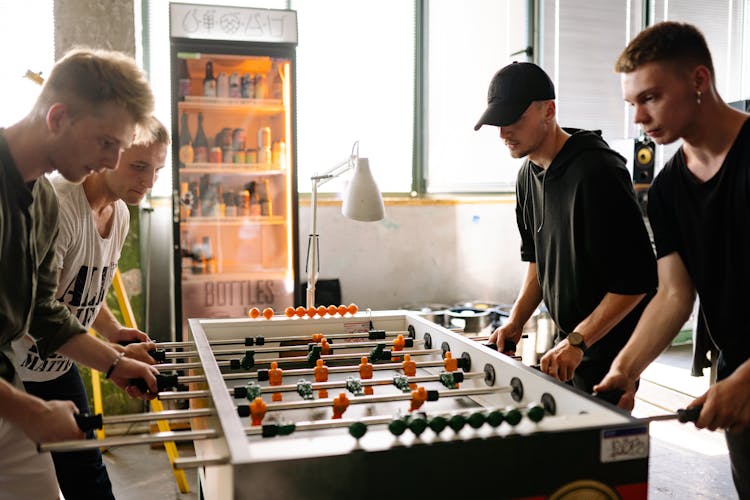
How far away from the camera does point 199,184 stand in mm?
4352

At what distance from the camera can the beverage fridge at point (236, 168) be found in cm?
402

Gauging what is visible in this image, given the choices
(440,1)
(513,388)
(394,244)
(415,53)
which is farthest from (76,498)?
(440,1)

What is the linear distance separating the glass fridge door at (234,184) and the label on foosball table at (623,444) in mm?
3087

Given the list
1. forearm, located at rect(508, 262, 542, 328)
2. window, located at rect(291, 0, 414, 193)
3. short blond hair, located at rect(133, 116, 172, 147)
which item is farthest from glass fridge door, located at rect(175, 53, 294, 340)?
forearm, located at rect(508, 262, 542, 328)

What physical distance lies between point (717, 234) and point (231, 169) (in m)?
3.14

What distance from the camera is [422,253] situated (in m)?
5.18

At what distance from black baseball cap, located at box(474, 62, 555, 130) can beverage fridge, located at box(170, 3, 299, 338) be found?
6.76 feet

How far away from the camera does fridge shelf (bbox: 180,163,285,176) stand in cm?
418

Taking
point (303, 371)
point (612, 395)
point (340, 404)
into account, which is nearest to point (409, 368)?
point (303, 371)

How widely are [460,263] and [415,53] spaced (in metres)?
1.70

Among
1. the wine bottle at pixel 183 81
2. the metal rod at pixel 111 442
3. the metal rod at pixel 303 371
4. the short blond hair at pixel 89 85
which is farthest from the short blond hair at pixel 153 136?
the wine bottle at pixel 183 81

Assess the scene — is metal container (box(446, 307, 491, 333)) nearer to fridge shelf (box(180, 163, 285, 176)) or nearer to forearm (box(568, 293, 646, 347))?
fridge shelf (box(180, 163, 285, 176))

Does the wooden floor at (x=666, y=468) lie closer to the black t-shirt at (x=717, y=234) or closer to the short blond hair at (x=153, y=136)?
the black t-shirt at (x=717, y=234)

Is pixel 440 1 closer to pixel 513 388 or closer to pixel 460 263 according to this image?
pixel 460 263
